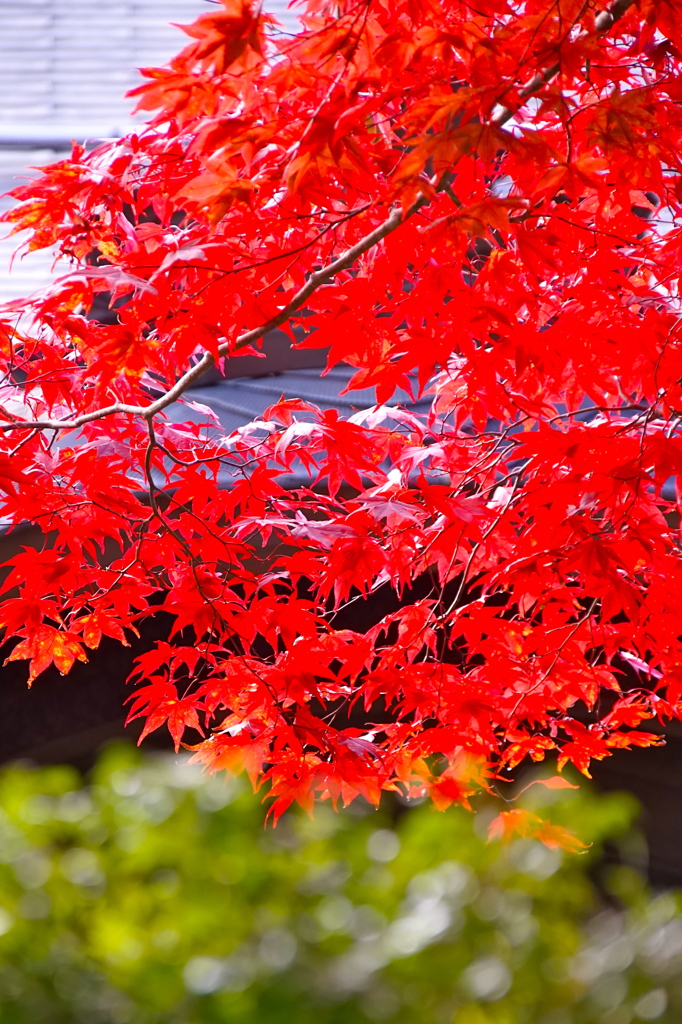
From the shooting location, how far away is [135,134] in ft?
6.37

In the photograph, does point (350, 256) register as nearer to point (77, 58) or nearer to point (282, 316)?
point (282, 316)

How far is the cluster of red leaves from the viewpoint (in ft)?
5.21

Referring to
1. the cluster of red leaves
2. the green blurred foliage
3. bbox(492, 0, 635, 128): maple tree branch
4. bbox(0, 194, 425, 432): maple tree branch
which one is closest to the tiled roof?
the cluster of red leaves

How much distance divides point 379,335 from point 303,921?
4.95ft

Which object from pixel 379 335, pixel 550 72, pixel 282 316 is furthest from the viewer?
pixel 379 335

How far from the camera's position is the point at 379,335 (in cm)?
198

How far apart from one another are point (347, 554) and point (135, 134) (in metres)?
1.03

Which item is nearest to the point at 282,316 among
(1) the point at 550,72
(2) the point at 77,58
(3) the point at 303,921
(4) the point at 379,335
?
(4) the point at 379,335

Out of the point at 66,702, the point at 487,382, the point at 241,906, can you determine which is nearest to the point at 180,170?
the point at 487,382

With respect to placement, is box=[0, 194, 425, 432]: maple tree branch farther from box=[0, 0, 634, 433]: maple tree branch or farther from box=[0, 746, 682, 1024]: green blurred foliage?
box=[0, 746, 682, 1024]: green blurred foliage

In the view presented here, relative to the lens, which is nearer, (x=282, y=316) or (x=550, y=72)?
(x=550, y=72)

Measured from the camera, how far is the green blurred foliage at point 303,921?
23.8 inches

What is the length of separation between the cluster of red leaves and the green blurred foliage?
41.1 inches

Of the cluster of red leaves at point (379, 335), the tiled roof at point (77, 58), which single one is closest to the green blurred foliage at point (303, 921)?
the cluster of red leaves at point (379, 335)
